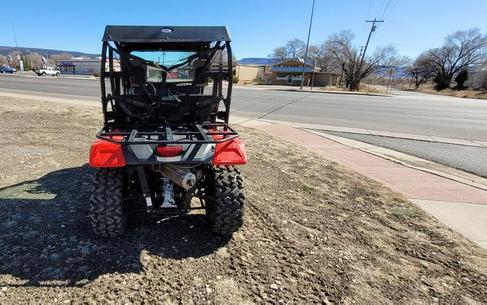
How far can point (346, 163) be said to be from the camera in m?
6.69

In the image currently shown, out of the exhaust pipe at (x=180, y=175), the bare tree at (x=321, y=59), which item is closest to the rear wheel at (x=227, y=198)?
the exhaust pipe at (x=180, y=175)

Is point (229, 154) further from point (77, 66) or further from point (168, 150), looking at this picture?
point (77, 66)

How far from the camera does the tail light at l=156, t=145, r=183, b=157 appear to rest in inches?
110

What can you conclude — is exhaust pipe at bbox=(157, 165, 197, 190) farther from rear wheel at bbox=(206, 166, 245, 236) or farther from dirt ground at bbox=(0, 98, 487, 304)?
dirt ground at bbox=(0, 98, 487, 304)

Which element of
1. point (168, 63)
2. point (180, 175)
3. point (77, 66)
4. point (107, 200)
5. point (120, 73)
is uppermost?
point (77, 66)

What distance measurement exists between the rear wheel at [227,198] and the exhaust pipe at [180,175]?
358 millimetres

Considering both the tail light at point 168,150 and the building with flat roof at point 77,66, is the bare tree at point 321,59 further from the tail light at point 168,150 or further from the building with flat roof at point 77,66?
the tail light at point 168,150

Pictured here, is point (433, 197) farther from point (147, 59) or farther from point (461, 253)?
point (147, 59)

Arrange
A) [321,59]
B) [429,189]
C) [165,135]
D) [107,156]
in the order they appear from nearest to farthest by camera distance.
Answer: [107,156] → [165,135] → [429,189] → [321,59]

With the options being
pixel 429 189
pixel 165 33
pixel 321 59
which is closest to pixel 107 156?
pixel 165 33

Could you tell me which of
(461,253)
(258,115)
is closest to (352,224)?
(461,253)

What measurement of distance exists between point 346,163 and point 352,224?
3.02 metres

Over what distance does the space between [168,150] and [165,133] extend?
0.35m

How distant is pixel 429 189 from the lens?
5.29m
